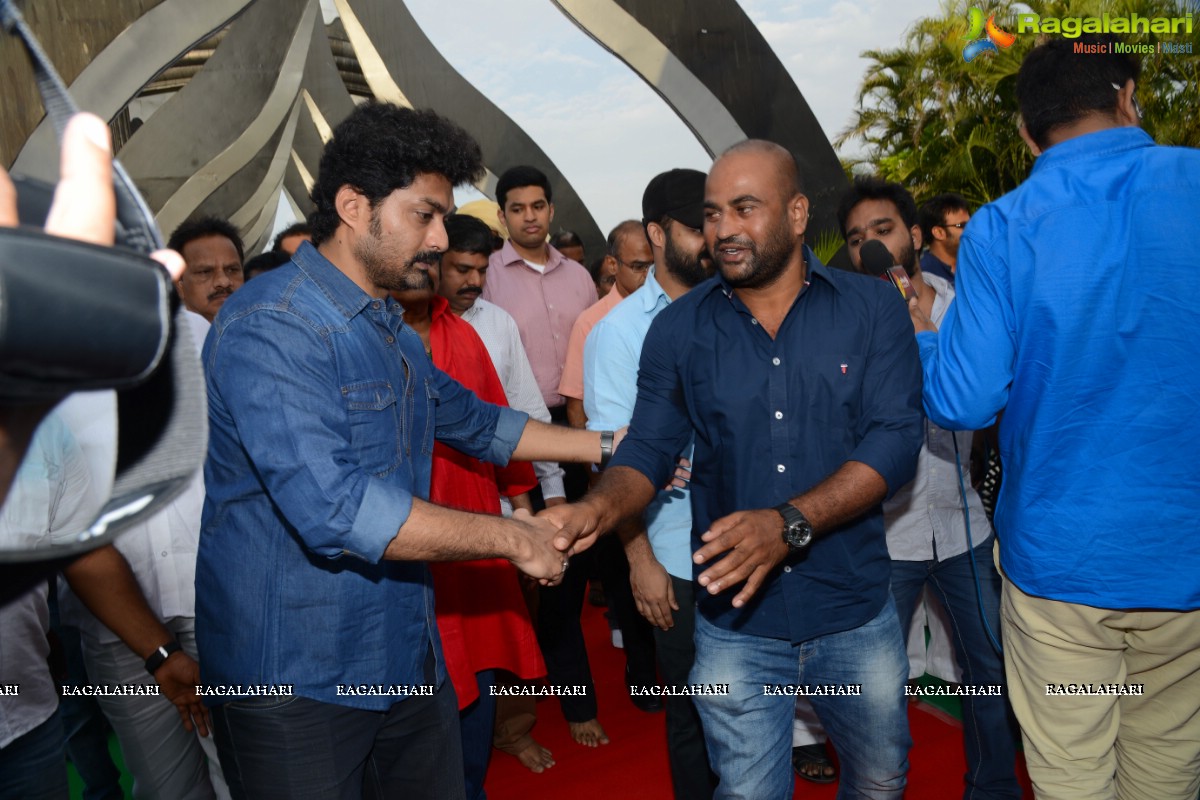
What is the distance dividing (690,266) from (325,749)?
212 centimetres

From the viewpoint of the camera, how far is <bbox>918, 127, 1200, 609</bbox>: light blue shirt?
2051 millimetres

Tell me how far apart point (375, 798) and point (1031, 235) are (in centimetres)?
218

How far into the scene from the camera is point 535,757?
3980mm

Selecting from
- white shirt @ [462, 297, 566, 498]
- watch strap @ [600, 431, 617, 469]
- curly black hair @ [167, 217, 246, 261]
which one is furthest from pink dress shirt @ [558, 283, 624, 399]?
curly black hair @ [167, 217, 246, 261]

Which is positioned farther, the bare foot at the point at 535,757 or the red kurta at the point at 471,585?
the bare foot at the point at 535,757

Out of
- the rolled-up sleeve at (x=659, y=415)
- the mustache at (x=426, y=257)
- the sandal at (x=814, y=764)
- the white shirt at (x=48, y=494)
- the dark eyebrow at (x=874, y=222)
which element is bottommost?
the sandal at (x=814, y=764)

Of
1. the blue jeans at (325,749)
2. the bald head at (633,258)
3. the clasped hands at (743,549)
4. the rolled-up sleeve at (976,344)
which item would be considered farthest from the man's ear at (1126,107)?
the bald head at (633,258)

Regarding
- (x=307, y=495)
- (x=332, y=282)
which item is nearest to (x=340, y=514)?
(x=307, y=495)

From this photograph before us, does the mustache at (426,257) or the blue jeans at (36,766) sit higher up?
the mustache at (426,257)

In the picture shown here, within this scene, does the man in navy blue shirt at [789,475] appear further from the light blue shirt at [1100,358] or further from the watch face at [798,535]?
the light blue shirt at [1100,358]

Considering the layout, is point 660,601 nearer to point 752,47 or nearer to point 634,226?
point 634,226

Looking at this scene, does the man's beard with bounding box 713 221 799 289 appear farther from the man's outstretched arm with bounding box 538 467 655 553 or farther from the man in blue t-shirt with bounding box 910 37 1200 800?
the man's outstretched arm with bounding box 538 467 655 553

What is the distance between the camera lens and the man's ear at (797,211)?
255cm

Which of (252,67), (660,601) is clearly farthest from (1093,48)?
(252,67)
